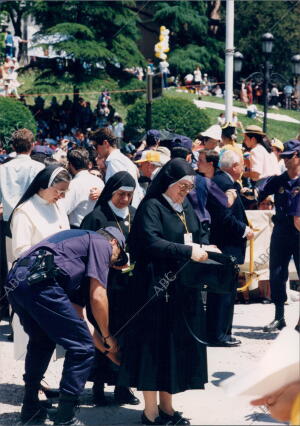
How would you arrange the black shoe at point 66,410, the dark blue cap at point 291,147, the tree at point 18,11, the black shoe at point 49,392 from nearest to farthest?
the black shoe at point 66,410, the black shoe at point 49,392, the dark blue cap at point 291,147, the tree at point 18,11

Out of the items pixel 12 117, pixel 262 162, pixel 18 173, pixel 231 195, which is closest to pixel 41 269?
pixel 18 173

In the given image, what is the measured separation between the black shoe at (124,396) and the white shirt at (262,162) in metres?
4.14

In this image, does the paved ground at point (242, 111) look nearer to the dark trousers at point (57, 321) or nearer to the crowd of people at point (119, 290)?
the crowd of people at point (119, 290)

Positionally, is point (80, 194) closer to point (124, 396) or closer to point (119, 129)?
point (124, 396)

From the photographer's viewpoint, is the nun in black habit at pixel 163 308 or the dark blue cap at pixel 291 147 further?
the dark blue cap at pixel 291 147

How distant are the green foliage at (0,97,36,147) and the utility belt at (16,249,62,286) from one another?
51.1 feet

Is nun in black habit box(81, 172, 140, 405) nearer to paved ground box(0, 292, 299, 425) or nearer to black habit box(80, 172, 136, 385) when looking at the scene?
black habit box(80, 172, 136, 385)

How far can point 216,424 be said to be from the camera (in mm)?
5652

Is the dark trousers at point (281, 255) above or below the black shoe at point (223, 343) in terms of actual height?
above

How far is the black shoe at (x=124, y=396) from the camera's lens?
6281 mm

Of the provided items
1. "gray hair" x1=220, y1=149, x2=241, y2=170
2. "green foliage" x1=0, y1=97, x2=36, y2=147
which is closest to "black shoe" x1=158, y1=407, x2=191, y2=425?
"gray hair" x1=220, y1=149, x2=241, y2=170

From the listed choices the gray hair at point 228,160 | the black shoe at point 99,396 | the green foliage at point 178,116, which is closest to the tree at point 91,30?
the green foliage at point 178,116

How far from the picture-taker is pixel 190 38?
45.2 m

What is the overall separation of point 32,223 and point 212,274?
4.59 ft
